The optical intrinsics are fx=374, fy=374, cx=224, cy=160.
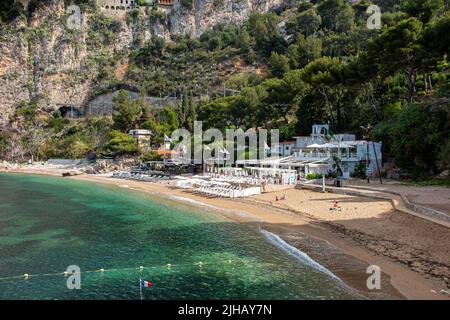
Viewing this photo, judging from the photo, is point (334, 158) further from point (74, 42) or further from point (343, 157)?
point (74, 42)

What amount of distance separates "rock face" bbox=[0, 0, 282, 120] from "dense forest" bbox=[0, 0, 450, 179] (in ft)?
13.9

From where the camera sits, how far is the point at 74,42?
86812mm

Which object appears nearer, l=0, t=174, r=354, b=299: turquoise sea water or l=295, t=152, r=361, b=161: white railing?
l=0, t=174, r=354, b=299: turquoise sea water

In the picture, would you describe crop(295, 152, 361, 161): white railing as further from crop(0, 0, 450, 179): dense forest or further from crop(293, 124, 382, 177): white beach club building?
crop(0, 0, 450, 179): dense forest

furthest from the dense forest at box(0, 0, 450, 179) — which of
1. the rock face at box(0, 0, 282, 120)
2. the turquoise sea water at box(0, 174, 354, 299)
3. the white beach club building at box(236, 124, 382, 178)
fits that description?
the turquoise sea water at box(0, 174, 354, 299)

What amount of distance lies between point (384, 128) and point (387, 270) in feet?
70.8

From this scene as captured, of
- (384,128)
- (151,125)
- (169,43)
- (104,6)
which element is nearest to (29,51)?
(104,6)

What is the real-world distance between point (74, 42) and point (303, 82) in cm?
6319

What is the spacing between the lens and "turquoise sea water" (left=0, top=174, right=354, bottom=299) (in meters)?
10.6

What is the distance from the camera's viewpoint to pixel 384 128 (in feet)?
99.9

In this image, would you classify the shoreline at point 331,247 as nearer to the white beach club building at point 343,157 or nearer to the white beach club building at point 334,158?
the white beach club building at point 334,158

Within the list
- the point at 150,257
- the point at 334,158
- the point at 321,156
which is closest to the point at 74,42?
the point at 321,156

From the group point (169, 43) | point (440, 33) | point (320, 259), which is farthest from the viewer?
point (169, 43)

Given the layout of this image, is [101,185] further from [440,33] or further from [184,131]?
[440,33]
